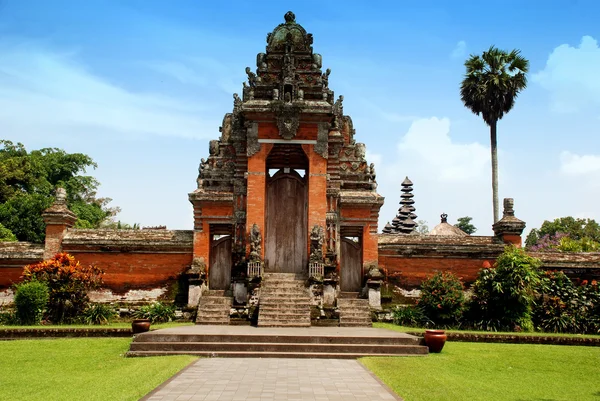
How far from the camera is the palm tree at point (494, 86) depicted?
2995 cm

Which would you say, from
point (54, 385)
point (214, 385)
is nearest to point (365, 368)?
point (214, 385)

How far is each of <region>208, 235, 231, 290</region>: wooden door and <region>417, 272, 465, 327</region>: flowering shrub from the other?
6.36m

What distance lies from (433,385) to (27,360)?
7.57 m

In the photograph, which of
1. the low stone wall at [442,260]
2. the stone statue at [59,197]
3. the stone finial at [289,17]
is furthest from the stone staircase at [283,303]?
the stone finial at [289,17]

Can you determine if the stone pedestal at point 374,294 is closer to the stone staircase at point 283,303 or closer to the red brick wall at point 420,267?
the red brick wall at point 420,267

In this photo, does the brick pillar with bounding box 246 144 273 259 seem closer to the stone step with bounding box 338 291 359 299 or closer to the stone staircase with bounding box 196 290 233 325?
the stone staircase with bounding box 196 290 233 325

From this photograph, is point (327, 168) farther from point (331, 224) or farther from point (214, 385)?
point (214, 385)

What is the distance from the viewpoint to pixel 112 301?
1775cm

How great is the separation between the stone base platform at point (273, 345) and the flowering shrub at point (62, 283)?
615 centimetres

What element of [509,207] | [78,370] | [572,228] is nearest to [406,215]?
[572,228]

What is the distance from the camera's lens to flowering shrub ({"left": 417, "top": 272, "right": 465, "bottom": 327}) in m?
16.2

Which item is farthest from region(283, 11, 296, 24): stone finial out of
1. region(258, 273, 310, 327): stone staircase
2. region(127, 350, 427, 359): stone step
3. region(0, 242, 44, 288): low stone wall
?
region(127, 350, 427, 359): stone step

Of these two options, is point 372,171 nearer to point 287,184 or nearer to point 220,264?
point 287,184

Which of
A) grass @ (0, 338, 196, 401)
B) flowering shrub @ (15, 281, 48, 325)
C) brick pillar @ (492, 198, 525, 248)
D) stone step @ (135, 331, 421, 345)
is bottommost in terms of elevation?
grass @ (0, 338, 196, 401)
